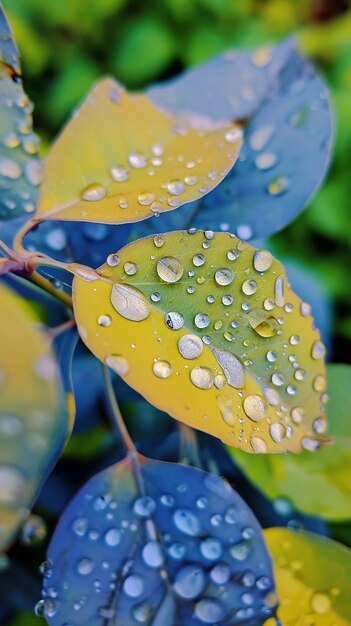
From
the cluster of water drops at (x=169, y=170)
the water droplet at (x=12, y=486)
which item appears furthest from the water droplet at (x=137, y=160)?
the water droplet at (x=12, y=486)

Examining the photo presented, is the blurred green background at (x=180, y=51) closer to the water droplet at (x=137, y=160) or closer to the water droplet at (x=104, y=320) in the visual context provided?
the water droplet at (x=137, y=160)

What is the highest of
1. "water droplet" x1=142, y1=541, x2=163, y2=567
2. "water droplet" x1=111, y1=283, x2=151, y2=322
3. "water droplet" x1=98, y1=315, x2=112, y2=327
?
"water droplet" x1=111, y1=283, x2=151, y2=322

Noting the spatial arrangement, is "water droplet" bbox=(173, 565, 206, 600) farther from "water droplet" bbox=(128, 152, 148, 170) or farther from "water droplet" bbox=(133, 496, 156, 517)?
"water droplet" bbox=(128, 152, 148, 170)

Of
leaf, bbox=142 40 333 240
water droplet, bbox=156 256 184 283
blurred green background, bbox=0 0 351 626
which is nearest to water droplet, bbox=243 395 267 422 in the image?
water droplet, bbox=156 256 184 283

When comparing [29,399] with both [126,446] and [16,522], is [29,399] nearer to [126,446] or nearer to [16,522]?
[16,522]

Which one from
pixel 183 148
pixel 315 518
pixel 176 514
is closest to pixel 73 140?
pixel 183 148

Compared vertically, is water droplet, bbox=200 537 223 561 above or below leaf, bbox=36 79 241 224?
below
